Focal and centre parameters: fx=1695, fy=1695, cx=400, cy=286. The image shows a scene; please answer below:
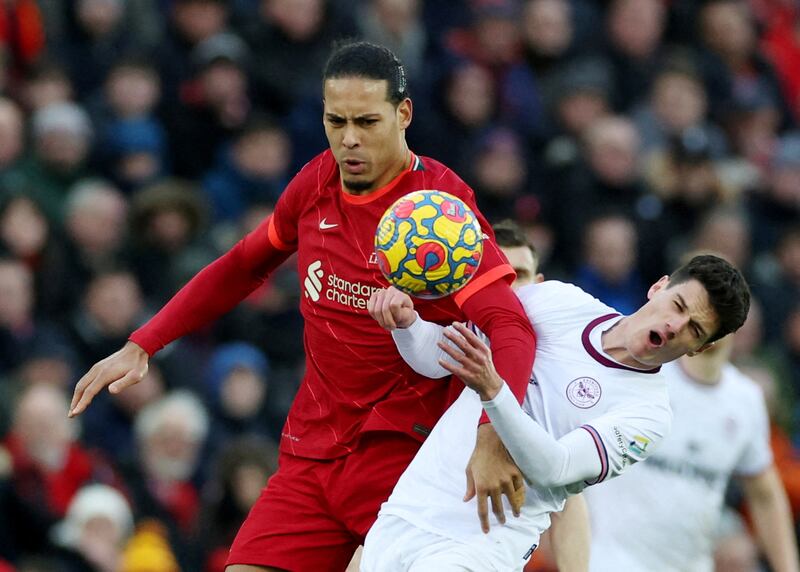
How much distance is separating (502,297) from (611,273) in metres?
5.94

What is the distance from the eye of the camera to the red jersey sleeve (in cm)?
618

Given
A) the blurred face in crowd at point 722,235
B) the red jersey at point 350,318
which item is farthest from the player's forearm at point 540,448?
the blurred face in crowd at point 722,235

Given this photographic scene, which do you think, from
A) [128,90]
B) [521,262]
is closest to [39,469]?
[128,90]

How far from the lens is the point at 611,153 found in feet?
38.4

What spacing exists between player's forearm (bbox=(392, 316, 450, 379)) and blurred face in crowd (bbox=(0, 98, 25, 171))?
16.7 ft

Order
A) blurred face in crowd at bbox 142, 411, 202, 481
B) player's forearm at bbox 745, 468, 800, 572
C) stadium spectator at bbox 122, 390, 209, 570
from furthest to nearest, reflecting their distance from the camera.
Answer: blurred face in crowd at bbox 142, 411, 202, 481, stadium spectator at bbox 122, 390, 209, 570, player's forearm at bbox 745, 468, 800, 572

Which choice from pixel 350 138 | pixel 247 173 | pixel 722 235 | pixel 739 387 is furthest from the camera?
pixel 722 235

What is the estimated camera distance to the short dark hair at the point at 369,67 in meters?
5.69

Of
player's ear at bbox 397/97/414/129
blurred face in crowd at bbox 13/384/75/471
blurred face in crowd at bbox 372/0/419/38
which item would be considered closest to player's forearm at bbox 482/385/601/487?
player's ear at bbox 397/97/414/129

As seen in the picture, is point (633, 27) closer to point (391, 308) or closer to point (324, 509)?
point (324, 509)

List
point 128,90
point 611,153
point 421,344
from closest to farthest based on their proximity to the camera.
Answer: point 421,344, point 128,90, point 611,153

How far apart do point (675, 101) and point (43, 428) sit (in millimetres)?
5944

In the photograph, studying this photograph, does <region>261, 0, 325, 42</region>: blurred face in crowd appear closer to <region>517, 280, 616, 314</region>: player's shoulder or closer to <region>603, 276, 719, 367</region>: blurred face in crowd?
<region>517, 280, 616, 314</region>: player's shoulder

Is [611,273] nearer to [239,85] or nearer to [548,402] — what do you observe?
[239,85]
